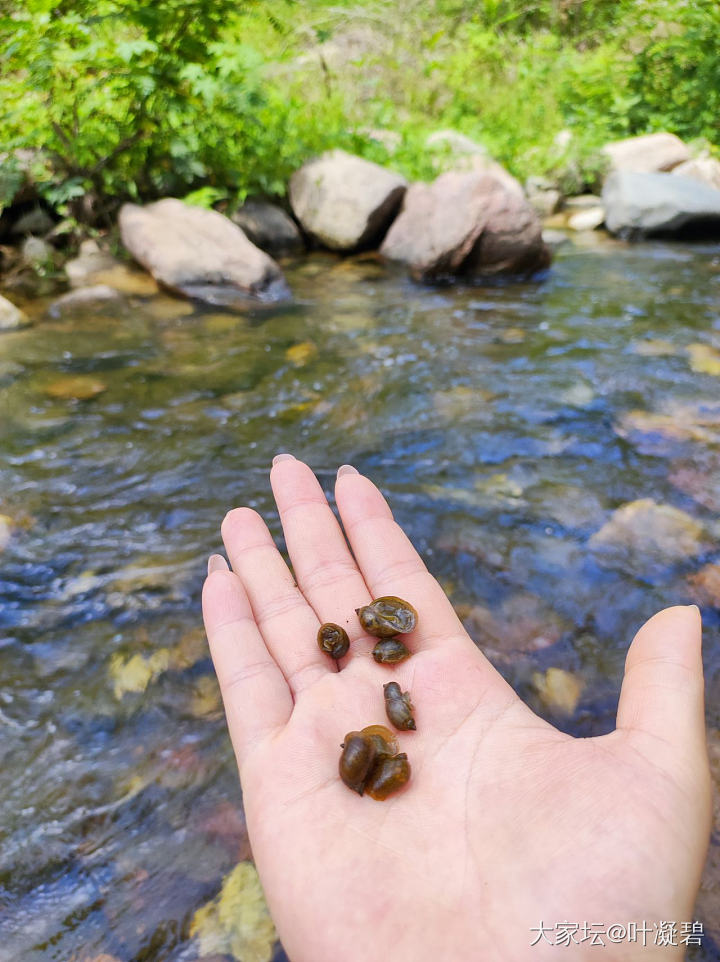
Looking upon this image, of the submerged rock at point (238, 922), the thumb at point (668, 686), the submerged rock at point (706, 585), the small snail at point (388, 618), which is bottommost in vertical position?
the submerged rock at point (706, 585)

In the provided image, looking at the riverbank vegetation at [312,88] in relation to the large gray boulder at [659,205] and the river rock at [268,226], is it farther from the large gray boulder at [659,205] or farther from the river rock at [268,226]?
the large gray boulder at [659,205]

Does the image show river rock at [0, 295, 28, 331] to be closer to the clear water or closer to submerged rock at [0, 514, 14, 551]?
the clear water

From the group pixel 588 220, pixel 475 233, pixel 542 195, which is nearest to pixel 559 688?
pixel 475 233

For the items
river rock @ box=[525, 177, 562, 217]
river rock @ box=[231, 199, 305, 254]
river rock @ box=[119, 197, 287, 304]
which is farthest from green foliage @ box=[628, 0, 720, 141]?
river rock @ box=[119, 197, 287, 304]

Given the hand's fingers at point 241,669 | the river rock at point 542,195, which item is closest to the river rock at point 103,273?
the hand's fingers at point 241,669

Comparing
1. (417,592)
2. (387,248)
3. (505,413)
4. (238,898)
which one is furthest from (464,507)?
(387,248)
